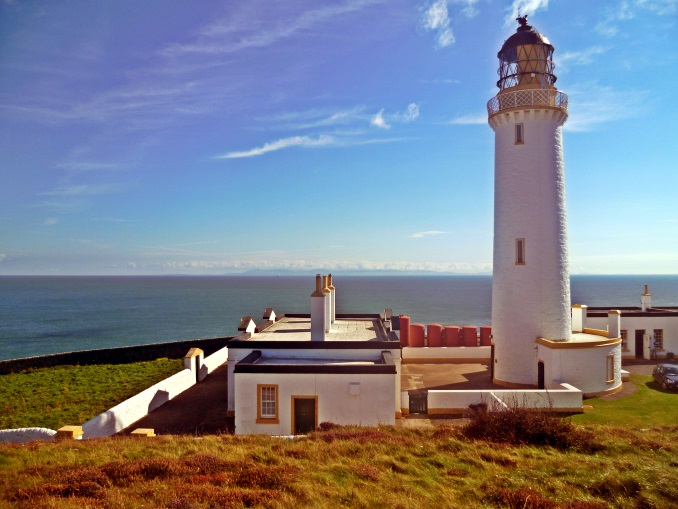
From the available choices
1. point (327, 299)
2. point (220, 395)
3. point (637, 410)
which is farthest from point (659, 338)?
point (220, 395)

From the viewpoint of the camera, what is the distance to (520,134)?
20.2 metres

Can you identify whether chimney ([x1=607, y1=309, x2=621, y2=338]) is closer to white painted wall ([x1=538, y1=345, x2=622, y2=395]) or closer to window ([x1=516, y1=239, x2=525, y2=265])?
white painted wall ([x1=538, y1=345, x2=622, y2=395])

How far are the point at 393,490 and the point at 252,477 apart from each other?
2.63m

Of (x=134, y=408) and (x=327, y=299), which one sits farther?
(x=327, y=299)

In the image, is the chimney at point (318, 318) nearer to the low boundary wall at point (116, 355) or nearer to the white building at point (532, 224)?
the white building at point (532, 224)

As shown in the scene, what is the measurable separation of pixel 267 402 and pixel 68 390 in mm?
12273

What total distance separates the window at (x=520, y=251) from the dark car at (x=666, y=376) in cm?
798

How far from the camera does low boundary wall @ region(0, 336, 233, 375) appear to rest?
29406 mm

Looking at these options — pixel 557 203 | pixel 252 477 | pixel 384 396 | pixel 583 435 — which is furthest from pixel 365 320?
pixel 252 477

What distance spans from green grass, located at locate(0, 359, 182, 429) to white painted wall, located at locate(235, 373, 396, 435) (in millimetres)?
6496

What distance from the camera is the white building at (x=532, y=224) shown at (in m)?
19.8

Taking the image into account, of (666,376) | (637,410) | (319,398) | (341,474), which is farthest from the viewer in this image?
(666,376)

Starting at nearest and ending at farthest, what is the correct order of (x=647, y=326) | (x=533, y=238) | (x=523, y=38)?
(x=533, y=238), (x=523, y=38), (x=647, y=326)

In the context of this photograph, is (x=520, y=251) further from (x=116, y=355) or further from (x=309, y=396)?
(x=116, y=355)
